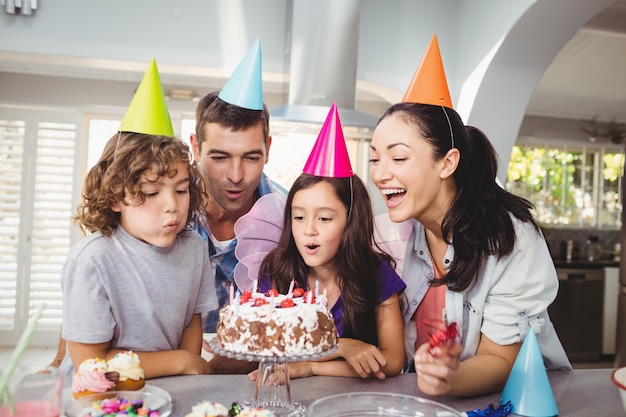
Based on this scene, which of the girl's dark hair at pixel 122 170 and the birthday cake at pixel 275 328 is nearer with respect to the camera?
the birthday cake at pixel 275 328

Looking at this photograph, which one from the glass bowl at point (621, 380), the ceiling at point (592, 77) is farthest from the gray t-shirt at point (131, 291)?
the ceiling at point (592, 77)

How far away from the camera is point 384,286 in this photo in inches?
61.1

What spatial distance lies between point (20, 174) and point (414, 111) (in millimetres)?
5280

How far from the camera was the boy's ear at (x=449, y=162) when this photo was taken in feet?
4.87

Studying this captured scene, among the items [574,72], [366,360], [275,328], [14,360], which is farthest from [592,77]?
[14,360]

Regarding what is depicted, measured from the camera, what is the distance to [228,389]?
124 centimetres

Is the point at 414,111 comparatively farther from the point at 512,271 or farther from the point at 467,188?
the point at 512,271

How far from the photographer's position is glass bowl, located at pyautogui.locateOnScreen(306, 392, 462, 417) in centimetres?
100

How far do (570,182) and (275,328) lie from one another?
6.66m

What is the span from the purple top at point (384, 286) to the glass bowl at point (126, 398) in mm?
580

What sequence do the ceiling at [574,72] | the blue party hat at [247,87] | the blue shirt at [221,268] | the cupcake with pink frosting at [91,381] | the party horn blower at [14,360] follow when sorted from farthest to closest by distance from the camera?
the ceiling at [574,72] < the blue shirt at [221,268] < the blue party hat at [247,87] < the cupcake with pink frosting at [91,381] < the party horn blower at [14,360]

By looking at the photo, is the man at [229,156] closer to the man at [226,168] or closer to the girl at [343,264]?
the man at [226,168]

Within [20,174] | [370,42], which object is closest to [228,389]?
[370,42]

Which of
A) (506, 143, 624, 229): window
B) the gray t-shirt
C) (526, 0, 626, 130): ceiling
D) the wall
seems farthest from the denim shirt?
(506, 143, 624, 229): window
